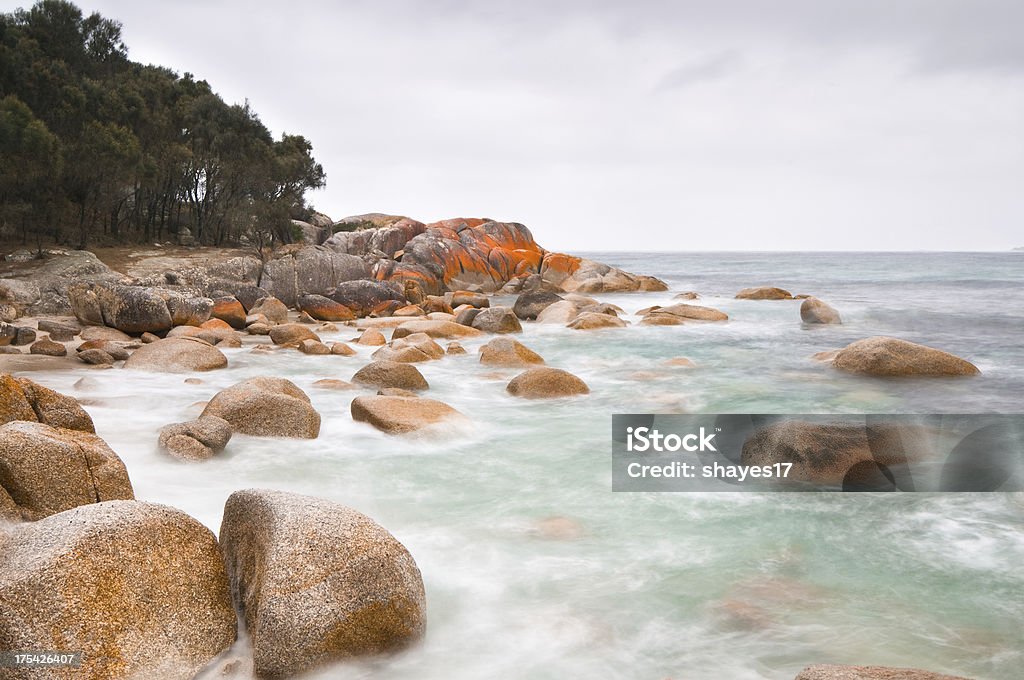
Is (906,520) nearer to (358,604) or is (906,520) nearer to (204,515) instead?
(358,604)

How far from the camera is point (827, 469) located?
25.7 feet

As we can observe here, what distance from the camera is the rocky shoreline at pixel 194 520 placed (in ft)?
13.0

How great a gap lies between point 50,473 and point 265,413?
3644 mm

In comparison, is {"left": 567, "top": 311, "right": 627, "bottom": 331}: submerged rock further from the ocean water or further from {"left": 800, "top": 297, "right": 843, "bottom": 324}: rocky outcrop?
the ocean water

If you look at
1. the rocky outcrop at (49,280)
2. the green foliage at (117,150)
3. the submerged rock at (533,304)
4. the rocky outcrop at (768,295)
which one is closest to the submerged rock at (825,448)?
the rocky outcrop at (49,280)

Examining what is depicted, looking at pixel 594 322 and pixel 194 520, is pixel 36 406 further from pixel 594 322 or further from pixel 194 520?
pixel 594 322

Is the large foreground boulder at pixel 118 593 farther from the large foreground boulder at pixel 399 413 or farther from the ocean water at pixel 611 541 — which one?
the large foreground boulder at pixel 399 413

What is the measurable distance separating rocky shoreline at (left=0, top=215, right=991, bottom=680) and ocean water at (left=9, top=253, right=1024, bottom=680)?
13.5 inches

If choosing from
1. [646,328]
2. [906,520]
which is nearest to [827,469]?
A: [906,520]

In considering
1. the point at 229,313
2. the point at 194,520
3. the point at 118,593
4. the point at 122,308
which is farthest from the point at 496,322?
the point at 118,593

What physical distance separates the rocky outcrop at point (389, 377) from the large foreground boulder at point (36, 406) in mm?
5013

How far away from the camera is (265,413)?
915 cm

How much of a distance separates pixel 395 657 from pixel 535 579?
1467 millimetres

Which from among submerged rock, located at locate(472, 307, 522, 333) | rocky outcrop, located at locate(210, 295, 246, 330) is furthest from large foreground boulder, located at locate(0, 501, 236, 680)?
submerged rock, located at locate(472, 307, 522, 333)
